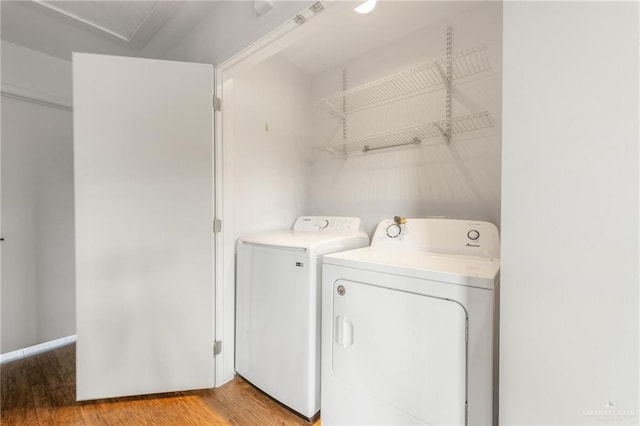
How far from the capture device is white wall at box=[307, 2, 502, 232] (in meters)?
1.56

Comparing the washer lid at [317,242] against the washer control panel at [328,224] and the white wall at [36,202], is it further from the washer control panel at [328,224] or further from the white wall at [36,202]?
the white wall at [36,202]

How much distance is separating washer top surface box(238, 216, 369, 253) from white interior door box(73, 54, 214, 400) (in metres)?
0.40

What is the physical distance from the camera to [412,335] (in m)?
1.03

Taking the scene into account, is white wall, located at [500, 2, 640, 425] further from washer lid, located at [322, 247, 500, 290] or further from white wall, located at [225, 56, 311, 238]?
white wall, located at [225, 56, 311, 238]

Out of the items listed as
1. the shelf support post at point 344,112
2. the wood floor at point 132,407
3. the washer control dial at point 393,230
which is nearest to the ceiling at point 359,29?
the shelf support post at point 344,112

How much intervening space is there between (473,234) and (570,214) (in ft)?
2.79

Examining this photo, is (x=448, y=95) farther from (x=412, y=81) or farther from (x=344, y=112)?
(x=344, y=112)

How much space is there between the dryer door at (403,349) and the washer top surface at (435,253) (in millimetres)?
95

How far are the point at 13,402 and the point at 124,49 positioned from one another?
2.47 m

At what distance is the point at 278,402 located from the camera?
5.18 ft

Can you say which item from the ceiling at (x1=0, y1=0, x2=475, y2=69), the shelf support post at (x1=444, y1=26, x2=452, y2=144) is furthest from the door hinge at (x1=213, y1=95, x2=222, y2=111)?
the shelf support post at (x1=444, y1=26, x2=452, y2=144)

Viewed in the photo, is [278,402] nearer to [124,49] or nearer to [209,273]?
[209,273]

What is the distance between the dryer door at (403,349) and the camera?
95cm

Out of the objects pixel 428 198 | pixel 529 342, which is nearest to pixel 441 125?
pixel 428 198
